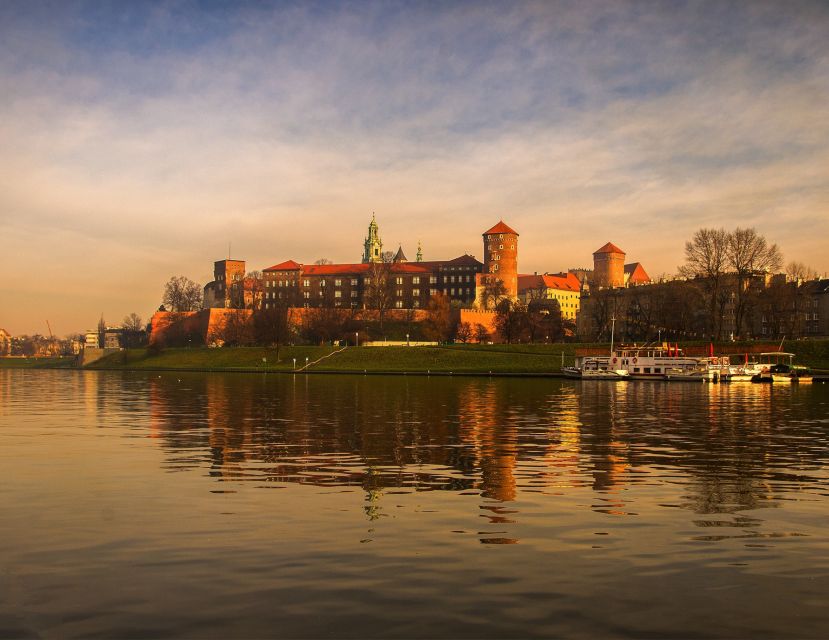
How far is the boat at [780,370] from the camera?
8250cm

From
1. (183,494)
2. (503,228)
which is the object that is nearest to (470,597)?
(183,494)

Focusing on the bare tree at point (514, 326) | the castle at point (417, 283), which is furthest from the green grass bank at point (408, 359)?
the castle at point (417, 283)

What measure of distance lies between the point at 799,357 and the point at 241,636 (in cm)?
9825

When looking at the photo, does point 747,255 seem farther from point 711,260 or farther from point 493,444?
point 493,444

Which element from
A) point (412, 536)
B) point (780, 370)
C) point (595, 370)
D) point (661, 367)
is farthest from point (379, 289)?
point (412, 536)

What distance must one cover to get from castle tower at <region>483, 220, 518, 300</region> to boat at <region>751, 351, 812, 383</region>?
9137cm

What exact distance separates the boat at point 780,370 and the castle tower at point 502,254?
300ft

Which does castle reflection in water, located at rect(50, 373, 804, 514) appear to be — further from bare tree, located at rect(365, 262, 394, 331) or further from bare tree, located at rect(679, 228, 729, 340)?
bare tree, located at rect(365, 262, 394, 331)

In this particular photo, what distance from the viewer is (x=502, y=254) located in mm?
186125

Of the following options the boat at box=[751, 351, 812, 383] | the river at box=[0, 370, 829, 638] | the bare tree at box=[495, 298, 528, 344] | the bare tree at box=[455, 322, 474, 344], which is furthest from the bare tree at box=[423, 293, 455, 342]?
the river at box=[0, 370, 829, 638]

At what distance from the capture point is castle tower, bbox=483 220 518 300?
186 meters

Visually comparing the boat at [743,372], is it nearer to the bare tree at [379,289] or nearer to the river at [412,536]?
the river at [412,536]

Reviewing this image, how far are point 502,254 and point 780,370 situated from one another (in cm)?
10259

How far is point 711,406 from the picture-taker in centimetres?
4656
